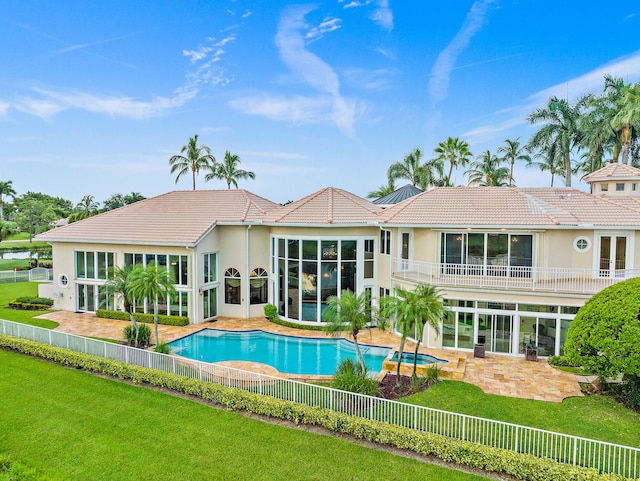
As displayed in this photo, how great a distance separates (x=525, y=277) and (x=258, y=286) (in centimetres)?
1485

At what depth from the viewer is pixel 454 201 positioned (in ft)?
68.2

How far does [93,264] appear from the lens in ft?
78.9

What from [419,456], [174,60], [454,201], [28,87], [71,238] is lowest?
[419,456]

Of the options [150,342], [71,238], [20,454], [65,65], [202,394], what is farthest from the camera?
[65,65]

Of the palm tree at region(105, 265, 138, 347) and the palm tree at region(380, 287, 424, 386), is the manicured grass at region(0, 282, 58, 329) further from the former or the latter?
the palm tree at region(380, 287, 424, 386)

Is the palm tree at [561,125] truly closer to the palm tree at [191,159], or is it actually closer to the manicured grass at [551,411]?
the manicured grass at [551,411]

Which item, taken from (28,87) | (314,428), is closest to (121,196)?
(28,87)

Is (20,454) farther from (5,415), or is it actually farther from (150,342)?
(150,342)

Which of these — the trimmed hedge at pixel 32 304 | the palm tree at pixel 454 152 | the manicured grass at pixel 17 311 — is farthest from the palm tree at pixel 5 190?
the palm tree at pixel 454 152

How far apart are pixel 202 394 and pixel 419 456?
→ 23.2 ft

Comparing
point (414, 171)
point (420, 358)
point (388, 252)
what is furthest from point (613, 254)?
point (414, 171)

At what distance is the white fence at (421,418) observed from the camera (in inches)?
346

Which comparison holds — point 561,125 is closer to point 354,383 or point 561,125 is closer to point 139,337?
point 354,383

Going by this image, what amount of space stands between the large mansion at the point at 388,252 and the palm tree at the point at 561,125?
56.9ft
